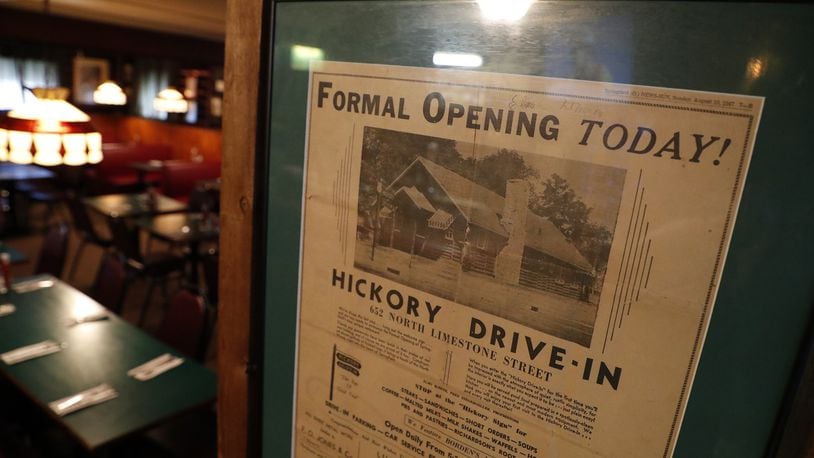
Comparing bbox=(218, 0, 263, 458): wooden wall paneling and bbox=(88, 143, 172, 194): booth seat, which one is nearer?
bbox=(218, 0, 263, 458): wooden wall paneling

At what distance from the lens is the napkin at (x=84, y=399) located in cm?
202

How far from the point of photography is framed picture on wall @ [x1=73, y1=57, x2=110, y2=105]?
930cm

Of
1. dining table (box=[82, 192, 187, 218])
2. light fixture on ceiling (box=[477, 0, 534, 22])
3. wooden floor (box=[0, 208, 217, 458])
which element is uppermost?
light fixture on ceiling (box=[477, 0, 534, 22])

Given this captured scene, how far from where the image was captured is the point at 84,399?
209 cm

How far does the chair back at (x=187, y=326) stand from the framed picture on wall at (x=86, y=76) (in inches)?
337

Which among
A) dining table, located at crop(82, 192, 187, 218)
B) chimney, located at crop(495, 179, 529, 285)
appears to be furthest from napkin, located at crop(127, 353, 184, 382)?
dining table, located at crop(82, 192, 187, 218)

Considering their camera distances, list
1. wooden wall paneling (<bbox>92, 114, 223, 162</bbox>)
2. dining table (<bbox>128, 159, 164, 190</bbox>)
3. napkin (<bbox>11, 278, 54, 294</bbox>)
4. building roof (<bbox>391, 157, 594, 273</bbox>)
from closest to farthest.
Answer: building roof (<bbox>391, 157, 594, 273</bbox>)
napkin (<bbox>11, 278, 54, 294</bbox>)
dining table (<bbox>128, 159, 164, 190</bbox>)
wooden wall paneling (<bbox>92, 114, 223, 162</bbox>)

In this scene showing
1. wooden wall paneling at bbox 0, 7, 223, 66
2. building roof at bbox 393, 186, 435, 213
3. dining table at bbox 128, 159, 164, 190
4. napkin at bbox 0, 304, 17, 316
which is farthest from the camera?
dining table at bbox 128, 159, 164, 190

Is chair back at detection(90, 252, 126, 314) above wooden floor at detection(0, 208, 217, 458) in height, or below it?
above

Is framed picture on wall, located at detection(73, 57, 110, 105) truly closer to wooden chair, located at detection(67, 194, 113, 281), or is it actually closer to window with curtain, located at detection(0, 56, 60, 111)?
window with curtain, located at detection(0, 56, 60, 111)

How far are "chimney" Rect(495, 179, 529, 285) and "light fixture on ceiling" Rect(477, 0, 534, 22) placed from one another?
23cm

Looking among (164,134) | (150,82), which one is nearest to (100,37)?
(164,134)

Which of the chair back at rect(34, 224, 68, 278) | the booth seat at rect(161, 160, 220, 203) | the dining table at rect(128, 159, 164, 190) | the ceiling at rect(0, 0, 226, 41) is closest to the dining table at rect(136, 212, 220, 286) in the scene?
the chair back at rect(34, 224, 68, 278)

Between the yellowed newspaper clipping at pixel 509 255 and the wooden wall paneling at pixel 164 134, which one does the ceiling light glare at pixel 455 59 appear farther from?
the wooden wall paneling at pixel 164 134
